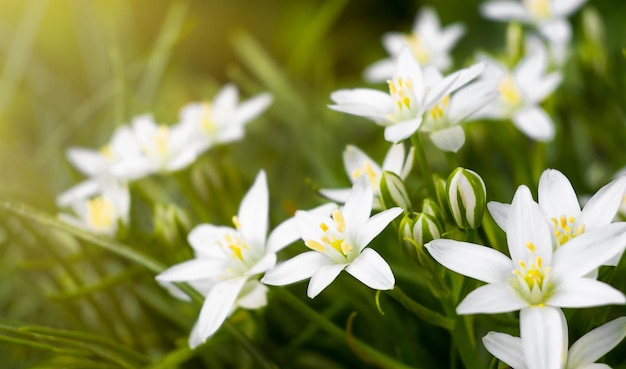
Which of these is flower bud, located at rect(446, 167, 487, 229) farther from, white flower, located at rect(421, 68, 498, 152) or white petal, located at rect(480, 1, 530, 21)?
white petal, located at rect(480, 1, 530, 21)

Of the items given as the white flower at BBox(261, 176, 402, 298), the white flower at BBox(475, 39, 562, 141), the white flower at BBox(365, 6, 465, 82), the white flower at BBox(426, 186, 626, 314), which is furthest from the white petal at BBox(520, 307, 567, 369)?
the white flower at BBox(365, 6, 465, 82)

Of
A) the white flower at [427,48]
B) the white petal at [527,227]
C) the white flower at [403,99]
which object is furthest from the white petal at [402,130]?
the white flower at [427,48]

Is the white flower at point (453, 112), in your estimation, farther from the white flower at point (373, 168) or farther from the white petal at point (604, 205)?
the white petal at point (604, 205)

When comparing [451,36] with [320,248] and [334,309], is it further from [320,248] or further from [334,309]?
[320,248]

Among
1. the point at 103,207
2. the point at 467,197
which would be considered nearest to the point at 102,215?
the point at 103,207

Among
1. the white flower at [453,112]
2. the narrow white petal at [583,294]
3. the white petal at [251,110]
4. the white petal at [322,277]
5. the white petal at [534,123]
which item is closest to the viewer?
the narrow white petal at [583,294]

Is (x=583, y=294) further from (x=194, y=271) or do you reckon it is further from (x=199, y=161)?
(x=199, y=161)
